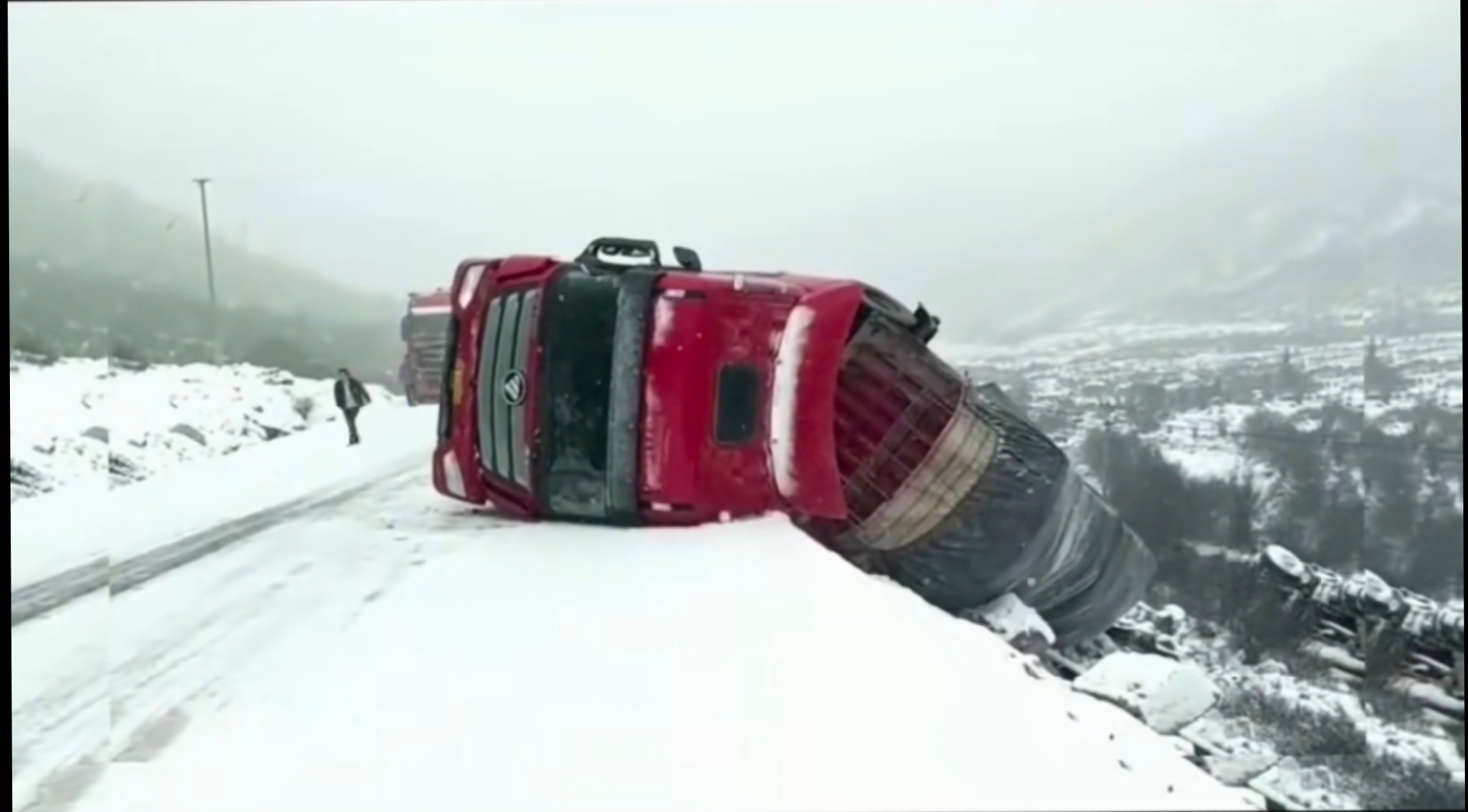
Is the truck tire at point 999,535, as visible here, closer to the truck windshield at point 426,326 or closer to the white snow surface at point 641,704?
the white snow surface at point 641,704

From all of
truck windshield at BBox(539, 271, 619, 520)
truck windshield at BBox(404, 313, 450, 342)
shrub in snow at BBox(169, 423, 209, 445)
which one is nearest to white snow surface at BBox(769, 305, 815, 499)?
truck windshield at BBox(539, 271, 619, 520)

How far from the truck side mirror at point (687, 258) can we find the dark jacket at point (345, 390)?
1.83 feet

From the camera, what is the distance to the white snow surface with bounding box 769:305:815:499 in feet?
5.50

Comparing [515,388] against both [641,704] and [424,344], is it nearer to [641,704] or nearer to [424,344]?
[424,344]

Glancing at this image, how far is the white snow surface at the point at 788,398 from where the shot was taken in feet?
5.50

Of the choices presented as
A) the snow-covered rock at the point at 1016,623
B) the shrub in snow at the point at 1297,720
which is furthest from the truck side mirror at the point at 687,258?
the shrub in snow at the point at 1297,720

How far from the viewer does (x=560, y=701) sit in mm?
1537

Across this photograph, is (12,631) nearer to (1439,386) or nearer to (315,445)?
(315,445)

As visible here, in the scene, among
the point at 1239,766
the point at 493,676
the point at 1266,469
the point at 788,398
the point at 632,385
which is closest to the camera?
the point at 1239,766

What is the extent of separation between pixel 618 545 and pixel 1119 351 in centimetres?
82

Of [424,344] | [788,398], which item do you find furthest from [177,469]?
[788,398]

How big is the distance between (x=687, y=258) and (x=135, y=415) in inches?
36.4

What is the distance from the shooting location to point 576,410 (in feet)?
6.05

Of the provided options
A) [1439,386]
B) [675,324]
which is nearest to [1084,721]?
[1439,386]
